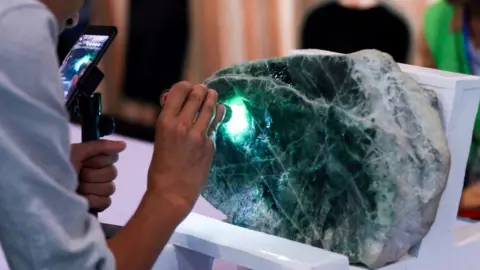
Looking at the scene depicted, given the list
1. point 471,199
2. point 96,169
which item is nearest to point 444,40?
point 471,199

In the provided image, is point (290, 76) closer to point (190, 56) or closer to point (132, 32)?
point (190, 56)

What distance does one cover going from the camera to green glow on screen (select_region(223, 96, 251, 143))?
30.4 inches

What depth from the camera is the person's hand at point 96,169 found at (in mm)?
716

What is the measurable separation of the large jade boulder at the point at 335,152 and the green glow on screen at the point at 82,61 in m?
0.15

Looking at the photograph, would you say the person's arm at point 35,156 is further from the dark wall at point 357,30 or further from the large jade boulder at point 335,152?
the dark wall at point 357,30

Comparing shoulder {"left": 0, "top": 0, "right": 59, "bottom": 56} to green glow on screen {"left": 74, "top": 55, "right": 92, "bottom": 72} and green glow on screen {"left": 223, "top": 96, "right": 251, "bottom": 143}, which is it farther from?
green glow on screen {"left": 223, "top": 96, "right": 251, "bottom": 143}

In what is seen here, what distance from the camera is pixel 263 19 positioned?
237 centimetres

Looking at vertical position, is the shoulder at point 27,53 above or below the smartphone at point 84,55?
above

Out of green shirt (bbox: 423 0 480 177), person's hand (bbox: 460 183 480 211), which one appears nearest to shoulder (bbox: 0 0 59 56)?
person's hand (bbox: 460 183 480 211)

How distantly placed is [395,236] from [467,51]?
895 mm

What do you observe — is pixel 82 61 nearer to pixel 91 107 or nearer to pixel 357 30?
pixel 91 107

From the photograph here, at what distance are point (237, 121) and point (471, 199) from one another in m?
0.52

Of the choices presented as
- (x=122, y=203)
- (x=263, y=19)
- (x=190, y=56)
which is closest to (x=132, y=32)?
(x=190, y=56)

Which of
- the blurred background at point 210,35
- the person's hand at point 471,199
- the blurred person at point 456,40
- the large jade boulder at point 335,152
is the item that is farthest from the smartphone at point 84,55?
the blurred background at point 210,35
